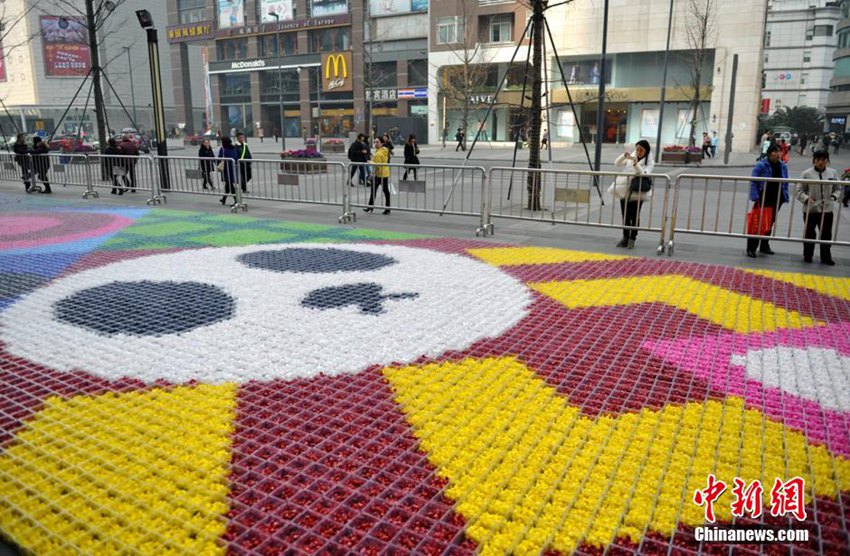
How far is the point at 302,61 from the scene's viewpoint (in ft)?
222

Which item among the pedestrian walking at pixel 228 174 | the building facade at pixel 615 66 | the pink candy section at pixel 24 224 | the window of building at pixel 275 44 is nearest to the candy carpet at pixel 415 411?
the pink candy section at pixel 24 224

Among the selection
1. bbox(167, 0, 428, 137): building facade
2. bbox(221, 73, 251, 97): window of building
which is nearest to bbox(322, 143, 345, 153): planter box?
bbox(167, 0, 428, 137): building facade

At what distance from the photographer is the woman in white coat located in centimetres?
1007

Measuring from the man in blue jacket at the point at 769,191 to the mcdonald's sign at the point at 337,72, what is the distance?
5824 centimetres

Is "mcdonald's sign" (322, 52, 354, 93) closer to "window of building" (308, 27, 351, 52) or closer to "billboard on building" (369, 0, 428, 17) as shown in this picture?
"window of building" (308, 27, 351, 52)

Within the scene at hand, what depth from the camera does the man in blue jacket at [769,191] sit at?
9.27 metres

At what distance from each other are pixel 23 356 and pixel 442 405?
3462 mm

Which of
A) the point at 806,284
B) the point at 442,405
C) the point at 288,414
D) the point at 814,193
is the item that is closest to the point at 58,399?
the point at 288,414

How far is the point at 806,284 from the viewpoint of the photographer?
7824 millimetres

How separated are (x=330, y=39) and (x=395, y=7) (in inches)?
366

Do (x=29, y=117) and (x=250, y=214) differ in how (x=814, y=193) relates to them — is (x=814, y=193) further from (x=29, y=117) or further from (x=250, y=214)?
(x=29, y=117)

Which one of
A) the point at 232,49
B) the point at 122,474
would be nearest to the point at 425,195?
the point at 122,474

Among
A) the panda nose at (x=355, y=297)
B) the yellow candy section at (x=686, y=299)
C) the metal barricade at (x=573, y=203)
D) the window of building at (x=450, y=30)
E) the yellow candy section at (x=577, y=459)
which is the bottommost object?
the yellow candy section at (x=577, y=459)

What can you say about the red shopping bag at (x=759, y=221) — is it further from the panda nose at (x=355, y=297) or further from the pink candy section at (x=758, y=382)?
the panda nose at (x=355, y=297)
